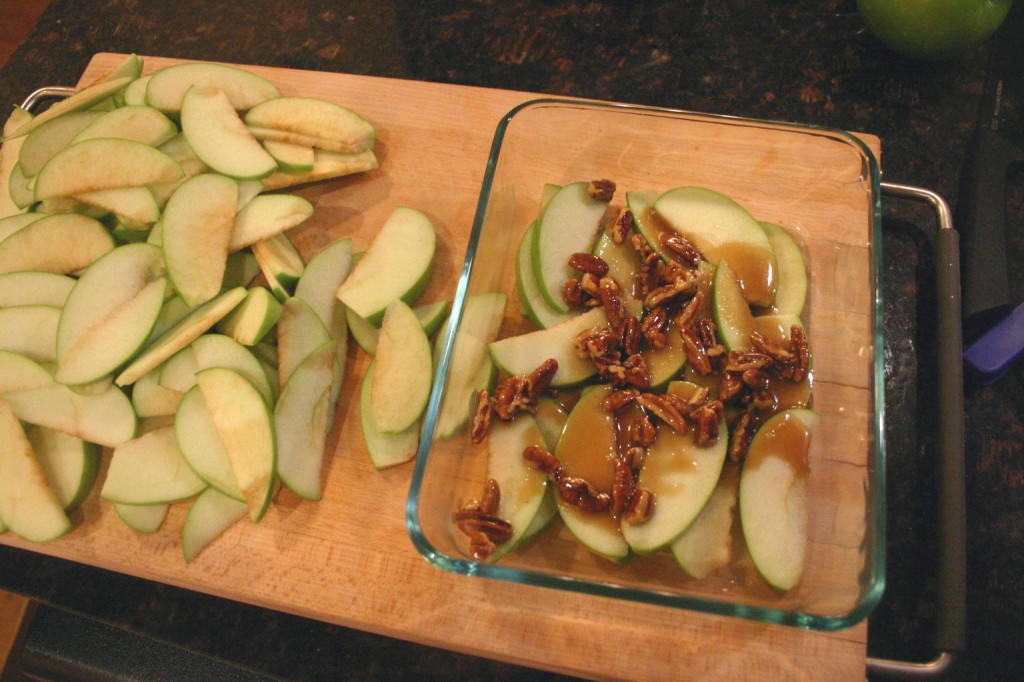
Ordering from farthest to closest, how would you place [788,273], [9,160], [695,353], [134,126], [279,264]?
[9,160]
[134,126]
[279,264]
[788,273]
[695,353]

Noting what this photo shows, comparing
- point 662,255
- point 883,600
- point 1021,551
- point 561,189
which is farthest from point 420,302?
point 1021,551

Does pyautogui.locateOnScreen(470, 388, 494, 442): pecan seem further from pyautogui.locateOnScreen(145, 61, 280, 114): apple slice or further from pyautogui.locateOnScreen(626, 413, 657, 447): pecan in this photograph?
pyautogui.locateOnScreen(145, 61, 280, 114): apple slice

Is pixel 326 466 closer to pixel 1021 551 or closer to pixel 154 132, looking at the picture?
pixel 154 132

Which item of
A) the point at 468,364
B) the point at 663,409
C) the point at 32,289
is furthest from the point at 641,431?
the point at 32,289

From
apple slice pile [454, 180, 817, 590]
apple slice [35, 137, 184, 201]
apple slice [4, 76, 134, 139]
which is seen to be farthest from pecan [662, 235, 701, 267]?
apple slice [4, 76, 134, 139]

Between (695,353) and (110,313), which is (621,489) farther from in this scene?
(110,313)

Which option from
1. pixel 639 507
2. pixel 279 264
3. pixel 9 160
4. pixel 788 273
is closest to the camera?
pixel 639 507

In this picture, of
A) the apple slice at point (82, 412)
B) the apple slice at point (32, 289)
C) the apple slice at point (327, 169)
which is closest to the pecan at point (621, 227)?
the apple slice at point (327, 169)
